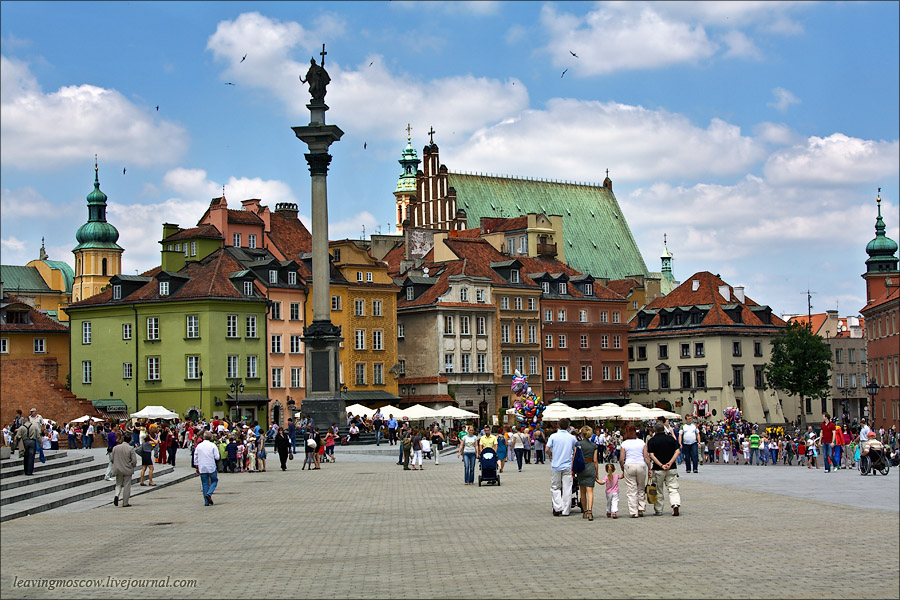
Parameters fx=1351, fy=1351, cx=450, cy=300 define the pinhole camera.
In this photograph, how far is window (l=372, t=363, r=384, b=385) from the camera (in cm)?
8975

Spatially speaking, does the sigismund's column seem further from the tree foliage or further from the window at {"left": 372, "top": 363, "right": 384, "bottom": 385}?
the tree foliage

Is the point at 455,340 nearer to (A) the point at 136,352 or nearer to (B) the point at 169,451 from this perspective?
(A) the point at 136,352

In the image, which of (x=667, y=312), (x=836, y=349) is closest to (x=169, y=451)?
(x=667, y=312)

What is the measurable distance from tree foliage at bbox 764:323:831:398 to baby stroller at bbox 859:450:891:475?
6377cm

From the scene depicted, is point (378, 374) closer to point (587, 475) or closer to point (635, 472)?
point (587, 475)

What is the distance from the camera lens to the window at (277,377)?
3337 inches

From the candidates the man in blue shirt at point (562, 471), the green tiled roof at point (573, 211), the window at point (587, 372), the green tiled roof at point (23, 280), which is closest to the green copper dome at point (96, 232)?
the green tiled roof at point (23, 280)

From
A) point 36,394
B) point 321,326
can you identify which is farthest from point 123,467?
point 321,326

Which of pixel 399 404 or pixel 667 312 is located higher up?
pixel 667 312

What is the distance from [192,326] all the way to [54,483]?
49.9 meters

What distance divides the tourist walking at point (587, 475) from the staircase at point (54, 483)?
33.8 feet

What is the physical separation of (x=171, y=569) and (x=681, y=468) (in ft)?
96.7

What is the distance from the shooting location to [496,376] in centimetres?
9556

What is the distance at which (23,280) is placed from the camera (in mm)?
161125
